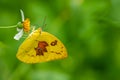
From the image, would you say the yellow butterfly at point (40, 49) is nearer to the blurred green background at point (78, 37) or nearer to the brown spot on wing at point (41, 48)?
the brown spot on wing at point (41, 48)

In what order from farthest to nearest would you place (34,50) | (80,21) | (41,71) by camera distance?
(80,21)
(41,71)
(34,50)

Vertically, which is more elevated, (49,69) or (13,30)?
(13,30)

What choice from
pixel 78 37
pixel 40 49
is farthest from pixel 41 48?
→ pixel 78 37

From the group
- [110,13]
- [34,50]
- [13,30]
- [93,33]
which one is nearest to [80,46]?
[93,33]

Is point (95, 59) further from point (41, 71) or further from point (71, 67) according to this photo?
point (41, 71)

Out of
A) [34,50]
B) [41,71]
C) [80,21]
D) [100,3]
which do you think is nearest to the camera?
[34,50]

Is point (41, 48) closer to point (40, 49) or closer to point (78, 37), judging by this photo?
Answer: point (40, 49)
